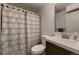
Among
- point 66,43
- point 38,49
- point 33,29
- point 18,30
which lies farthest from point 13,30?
point 66,43

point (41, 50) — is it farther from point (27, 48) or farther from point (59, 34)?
point (59, 34)

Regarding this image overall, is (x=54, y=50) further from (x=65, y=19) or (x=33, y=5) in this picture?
(x=33, y=5)

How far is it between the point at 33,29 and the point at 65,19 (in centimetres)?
64

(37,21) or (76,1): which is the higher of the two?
(76,1)

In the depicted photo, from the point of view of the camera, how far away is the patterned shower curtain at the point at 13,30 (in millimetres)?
1564

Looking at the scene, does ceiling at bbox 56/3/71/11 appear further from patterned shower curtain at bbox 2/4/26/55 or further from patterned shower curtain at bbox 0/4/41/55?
patterned shower curtain at bbox 2/4/26/55

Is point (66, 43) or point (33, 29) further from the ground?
point (33, 29)

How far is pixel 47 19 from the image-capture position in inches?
67.2

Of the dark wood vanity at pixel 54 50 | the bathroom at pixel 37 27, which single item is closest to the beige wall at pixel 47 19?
the bathroom at pixel 37 27

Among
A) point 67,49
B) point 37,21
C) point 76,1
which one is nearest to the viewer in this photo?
point 67,49

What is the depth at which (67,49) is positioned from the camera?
140cm

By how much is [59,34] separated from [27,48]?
0.67m

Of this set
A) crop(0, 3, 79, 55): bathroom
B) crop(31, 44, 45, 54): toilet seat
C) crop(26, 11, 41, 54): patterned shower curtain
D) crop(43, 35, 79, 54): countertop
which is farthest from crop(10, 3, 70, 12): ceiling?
crop(31, 44, 45, 54): toilet seat
